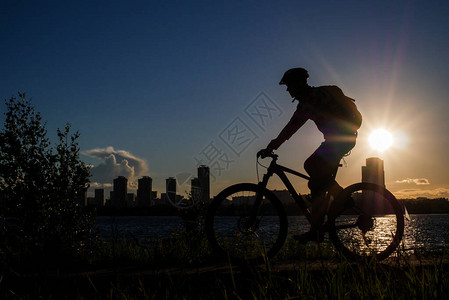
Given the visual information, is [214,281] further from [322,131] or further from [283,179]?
[322,131]

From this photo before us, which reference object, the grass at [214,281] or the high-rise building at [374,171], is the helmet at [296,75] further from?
the grass at [214,281]

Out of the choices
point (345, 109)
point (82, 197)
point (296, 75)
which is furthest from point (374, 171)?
point (82, 197)

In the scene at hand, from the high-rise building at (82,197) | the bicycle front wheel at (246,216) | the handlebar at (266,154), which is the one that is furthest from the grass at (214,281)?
the high-rise building at (82,197)

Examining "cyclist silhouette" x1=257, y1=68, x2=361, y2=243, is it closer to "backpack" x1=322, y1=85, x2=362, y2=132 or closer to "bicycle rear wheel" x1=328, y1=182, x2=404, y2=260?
"backpack" x1=322, y1=85, x2=362, y2=132

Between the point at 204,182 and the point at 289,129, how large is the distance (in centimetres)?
422

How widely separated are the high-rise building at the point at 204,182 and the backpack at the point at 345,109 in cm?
427

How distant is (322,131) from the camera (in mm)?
5090

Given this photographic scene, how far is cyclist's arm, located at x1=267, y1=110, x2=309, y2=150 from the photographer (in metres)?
5.22

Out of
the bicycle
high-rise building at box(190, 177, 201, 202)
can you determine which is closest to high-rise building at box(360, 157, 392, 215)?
the bicycle

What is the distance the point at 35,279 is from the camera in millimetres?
4066

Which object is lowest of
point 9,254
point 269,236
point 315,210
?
point 9,254

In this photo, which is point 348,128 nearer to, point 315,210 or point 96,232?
point 315,210

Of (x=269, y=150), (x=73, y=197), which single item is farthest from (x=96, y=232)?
(x=269, y=150)

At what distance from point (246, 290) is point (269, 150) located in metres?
2.18
